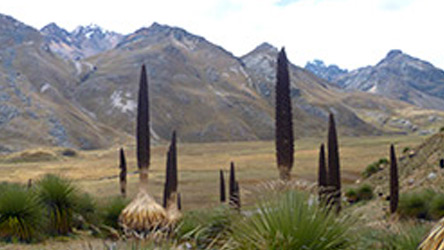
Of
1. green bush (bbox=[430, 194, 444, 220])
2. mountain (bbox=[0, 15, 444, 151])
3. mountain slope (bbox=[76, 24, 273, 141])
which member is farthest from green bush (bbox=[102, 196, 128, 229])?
mountain slope (bbox=[76, 24, 273, 141])

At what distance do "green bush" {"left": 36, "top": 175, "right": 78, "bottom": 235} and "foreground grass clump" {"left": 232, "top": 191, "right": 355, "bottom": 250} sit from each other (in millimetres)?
8719

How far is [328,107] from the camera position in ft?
629

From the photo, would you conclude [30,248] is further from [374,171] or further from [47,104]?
[47,104]

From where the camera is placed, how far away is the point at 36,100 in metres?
122

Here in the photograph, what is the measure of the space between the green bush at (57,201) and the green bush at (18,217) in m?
0.90

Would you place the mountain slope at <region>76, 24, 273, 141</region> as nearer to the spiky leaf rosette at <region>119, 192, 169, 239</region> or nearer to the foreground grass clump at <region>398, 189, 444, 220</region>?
the foreground grass clump at <region>398, 189, 444, 220</region>

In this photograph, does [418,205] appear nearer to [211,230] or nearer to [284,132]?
[284,132]

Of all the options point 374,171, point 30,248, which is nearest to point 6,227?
point 30,248

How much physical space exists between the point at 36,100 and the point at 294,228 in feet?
426

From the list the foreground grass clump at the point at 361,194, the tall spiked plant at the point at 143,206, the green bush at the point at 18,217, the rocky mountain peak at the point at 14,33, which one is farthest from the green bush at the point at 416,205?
the rocky mountain peak at the point at 14,33

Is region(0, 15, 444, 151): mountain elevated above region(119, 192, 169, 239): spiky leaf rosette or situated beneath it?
elevated above

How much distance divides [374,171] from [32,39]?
149m

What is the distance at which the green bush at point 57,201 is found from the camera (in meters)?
12.1

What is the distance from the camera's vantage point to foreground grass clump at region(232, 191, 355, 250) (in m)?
4.58
